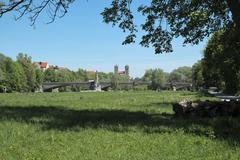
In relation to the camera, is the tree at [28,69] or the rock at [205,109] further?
the tree at [28,69]

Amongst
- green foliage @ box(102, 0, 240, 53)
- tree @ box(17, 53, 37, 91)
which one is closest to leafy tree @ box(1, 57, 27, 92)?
tree @ box(17, 53, 37, 91)

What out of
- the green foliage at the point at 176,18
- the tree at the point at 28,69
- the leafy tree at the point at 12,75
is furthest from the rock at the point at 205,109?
the tree at the point at 28,69

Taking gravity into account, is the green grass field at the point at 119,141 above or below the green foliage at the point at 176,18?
below

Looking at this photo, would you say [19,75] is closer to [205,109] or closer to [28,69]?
[28,69]

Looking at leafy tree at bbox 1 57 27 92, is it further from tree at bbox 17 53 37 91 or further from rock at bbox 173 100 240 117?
rock at bbox 173 100 240 117

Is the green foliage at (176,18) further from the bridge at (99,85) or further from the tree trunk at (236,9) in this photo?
the bridge at (99,85)

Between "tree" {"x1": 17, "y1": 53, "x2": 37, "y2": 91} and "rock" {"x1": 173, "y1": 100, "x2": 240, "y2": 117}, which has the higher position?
"tree" {"x1": 17, "y1": 53, "x2": 37, "y2": 91}

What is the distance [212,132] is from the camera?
14070mm

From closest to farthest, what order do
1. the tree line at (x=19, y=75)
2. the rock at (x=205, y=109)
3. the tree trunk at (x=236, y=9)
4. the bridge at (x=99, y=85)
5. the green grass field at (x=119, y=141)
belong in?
the green grass field at (x=119, y=141) < the tree trunk at (x=236, y=9) < the rock at (x=205, y=109) < the tree line at (x=19, y=75) < the bridge at (x=99, y=85)

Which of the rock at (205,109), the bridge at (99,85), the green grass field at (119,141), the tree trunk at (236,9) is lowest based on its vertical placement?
the green grass field at (119,141)

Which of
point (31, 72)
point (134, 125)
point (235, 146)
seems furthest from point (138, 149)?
point (31, 72)

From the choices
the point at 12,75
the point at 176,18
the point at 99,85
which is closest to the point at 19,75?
the point at 12,75

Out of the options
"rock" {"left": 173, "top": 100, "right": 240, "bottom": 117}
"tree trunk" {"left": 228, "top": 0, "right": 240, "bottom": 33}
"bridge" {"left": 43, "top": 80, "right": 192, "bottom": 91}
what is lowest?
"rock" {"left": 173, "top": 100, "right": 240, "bottom": 117}

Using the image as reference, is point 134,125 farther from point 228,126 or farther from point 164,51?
point 164,51
